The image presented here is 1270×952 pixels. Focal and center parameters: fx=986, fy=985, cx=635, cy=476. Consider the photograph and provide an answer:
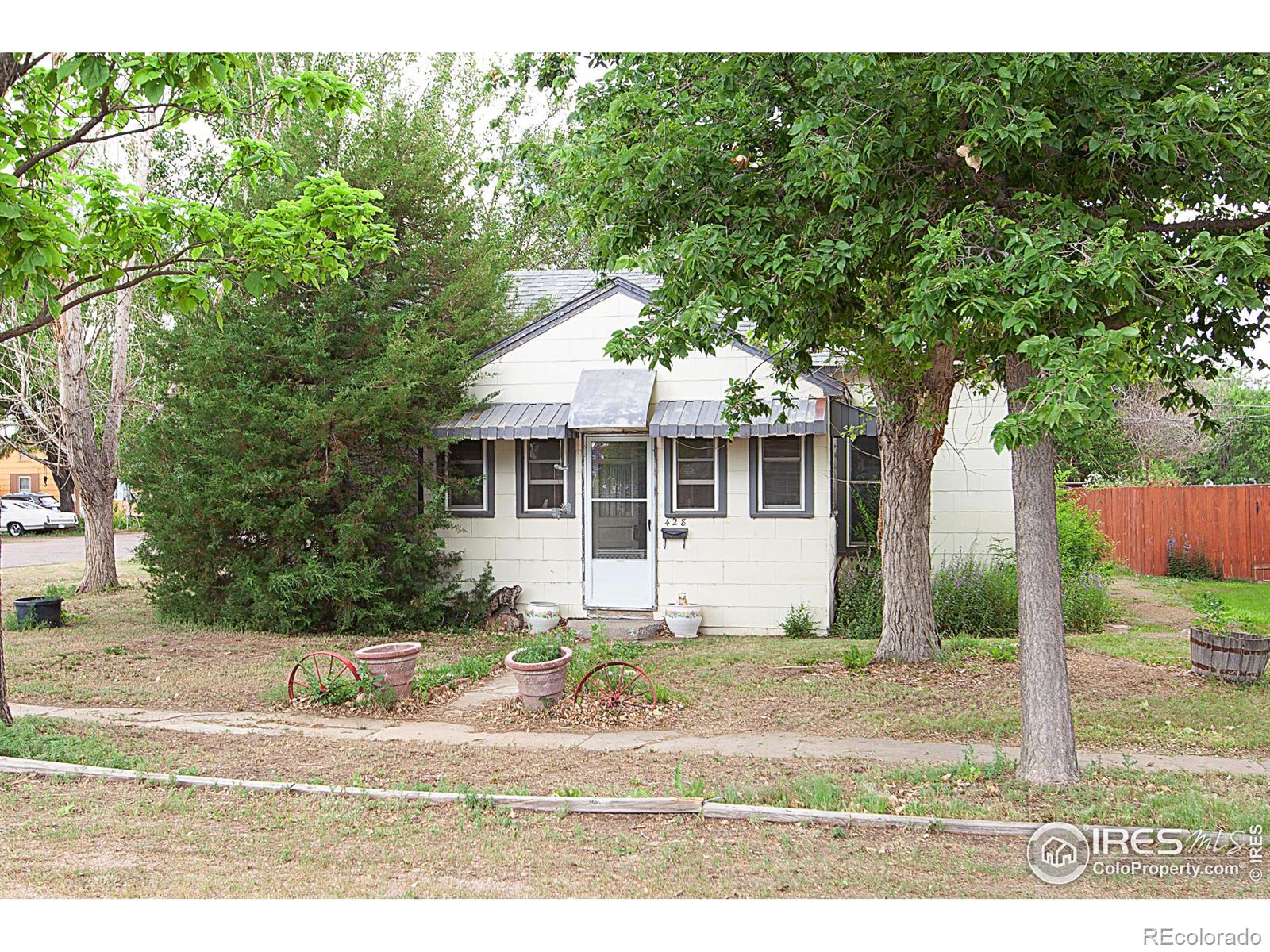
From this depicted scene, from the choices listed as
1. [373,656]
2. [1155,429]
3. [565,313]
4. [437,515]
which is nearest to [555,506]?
[437,515]

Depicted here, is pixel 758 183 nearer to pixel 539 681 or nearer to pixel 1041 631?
pixel 1041 631

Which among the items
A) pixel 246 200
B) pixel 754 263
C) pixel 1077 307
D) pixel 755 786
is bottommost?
pixel 755 786

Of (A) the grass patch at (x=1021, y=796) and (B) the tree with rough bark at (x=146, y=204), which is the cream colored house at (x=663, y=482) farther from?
(A) the grass patch at (x=1021, y=796)

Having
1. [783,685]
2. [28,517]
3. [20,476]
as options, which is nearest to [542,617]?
[783,685]

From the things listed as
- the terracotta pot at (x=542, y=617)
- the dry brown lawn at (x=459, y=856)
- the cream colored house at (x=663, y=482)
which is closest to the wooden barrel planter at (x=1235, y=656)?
the cream colored house at (x=663, y=482)

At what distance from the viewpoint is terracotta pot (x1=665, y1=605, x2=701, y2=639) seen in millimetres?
11906

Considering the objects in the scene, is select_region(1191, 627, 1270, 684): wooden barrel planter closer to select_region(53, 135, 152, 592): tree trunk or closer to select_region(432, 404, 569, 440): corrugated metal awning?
select_region(432, 404, 569, 440): corrugated metal awning

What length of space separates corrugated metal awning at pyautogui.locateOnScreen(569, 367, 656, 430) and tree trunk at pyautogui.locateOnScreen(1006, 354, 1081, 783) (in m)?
6.29

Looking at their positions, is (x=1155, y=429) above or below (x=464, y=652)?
above

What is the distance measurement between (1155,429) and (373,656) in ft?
81.5

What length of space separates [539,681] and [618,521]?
4.81m

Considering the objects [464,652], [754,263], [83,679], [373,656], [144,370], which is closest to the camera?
[754,263]

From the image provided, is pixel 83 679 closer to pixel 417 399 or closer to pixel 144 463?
pixel 144 463

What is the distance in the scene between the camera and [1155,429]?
88.1 feet
